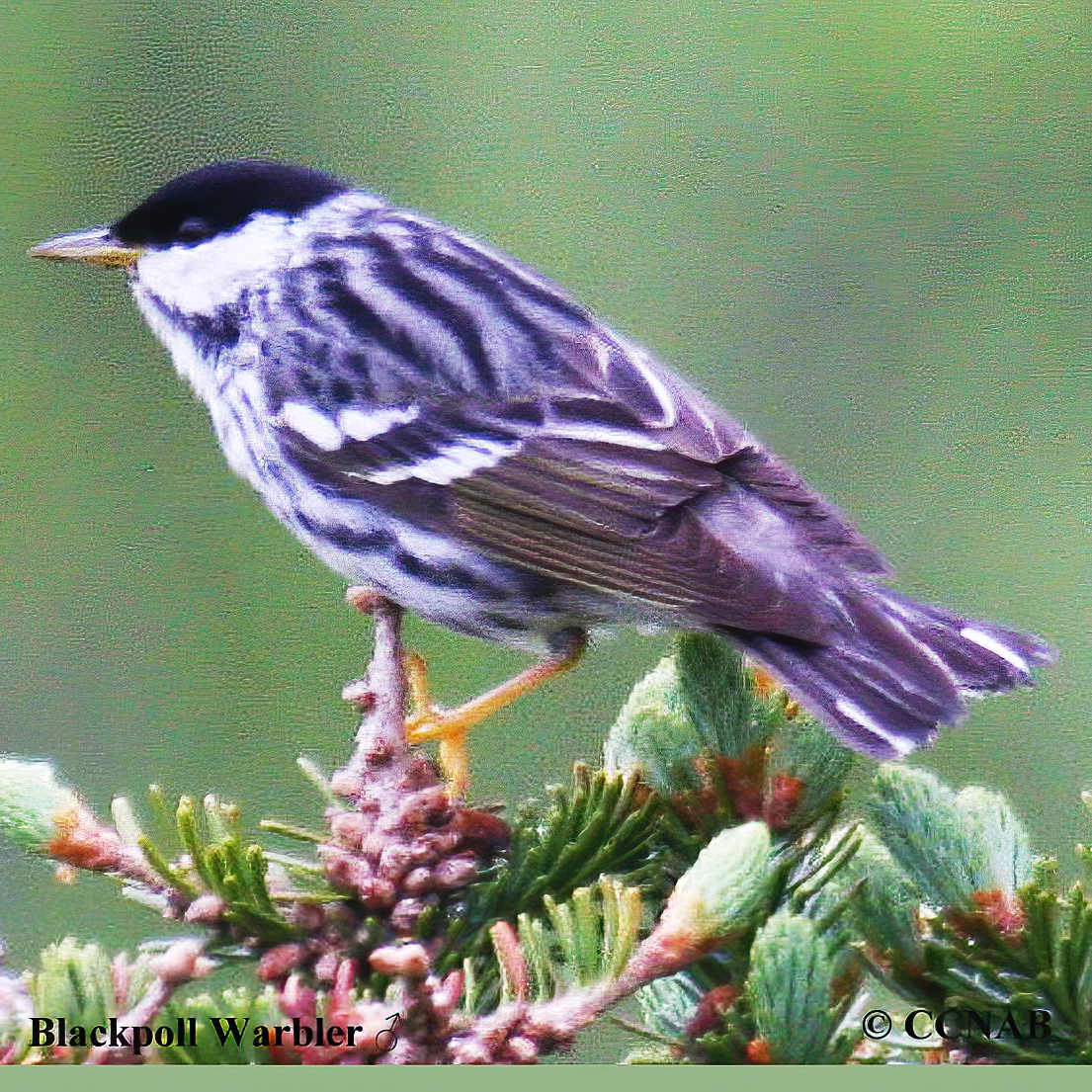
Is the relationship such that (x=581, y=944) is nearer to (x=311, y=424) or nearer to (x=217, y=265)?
(x=311, y=424)

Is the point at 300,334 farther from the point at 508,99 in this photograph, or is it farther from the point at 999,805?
the point at 999,805

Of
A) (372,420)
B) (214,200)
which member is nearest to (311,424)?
(372,420)

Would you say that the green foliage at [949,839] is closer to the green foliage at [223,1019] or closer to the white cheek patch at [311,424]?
the green foliage at [223,1019]

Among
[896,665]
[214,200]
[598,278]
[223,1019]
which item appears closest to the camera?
[223,1019]

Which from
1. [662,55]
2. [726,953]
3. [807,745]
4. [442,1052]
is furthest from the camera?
[662,55]

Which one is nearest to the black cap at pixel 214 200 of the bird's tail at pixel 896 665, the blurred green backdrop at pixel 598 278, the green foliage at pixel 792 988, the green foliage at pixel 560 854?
the blurred green backdrop at pixel 598 278

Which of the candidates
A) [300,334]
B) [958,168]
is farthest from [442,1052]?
[958,168]
